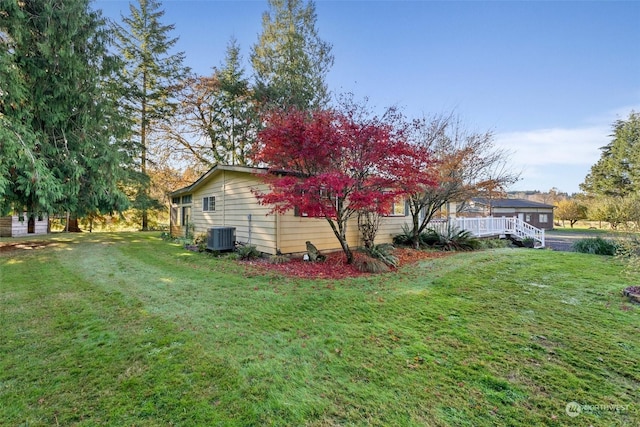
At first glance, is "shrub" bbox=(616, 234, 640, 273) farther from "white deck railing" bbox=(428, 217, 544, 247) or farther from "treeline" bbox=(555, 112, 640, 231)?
"treeline" bbox=(555, 112, 640, 231)

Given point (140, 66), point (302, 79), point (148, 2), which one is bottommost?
point (302, 79)

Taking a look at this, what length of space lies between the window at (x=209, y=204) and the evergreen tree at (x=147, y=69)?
236 inches

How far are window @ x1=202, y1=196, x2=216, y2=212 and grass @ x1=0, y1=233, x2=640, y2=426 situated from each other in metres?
6.94

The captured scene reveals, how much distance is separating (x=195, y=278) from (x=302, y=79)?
1412cm

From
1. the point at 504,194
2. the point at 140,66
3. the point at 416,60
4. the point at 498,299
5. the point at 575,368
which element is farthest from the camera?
the point at 140,66

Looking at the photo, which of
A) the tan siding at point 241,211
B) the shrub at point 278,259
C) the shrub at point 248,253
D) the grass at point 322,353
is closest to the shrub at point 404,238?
the shrub at point 278,259

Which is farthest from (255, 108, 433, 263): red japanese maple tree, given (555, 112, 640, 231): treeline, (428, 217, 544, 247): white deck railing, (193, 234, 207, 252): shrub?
(555, 112, 640, 231): treeline

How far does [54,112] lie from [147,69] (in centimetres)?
1686

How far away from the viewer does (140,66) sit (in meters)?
17.3

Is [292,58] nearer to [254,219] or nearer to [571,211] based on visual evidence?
[254,219]

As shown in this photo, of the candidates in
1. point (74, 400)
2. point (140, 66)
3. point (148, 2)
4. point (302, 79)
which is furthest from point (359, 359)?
point (148, 2)

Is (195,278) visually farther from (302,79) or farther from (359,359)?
(302,79)

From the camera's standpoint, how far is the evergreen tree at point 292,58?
16.2 metres

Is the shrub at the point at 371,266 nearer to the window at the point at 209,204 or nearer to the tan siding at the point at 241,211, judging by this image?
the tan siding at the point at 241,211
